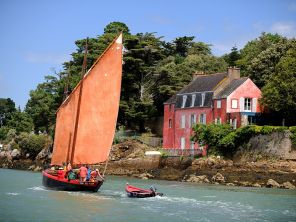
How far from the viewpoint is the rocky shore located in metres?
64.1

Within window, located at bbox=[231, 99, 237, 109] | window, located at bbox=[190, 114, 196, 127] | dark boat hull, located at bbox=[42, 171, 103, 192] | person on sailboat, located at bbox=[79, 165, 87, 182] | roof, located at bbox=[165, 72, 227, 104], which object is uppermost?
roof, located at bbox=[165, 72, 227, 104]

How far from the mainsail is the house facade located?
30.5 metres

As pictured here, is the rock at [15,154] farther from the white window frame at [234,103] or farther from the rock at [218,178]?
the rock at [218,178]

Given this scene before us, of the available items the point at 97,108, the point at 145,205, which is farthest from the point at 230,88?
the point at 145,205

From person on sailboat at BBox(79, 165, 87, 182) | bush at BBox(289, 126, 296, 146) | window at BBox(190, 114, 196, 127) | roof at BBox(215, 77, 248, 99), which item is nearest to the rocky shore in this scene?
bush at BBox(289, 126, 296, 146)

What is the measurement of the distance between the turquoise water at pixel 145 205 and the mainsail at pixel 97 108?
3.66 metres

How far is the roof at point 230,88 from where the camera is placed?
79344 mm

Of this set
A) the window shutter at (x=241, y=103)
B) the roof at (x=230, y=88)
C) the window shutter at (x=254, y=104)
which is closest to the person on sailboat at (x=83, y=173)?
the roof at (x=230, y=88)

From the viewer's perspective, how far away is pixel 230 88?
3155 inches

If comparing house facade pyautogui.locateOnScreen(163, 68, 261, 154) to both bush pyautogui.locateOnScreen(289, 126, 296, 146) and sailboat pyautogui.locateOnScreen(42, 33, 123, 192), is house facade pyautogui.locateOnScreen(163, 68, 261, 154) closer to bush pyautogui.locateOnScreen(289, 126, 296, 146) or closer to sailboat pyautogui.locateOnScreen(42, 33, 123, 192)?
bush pyautogui.locateOnScreen(289, 126, 296, 146)

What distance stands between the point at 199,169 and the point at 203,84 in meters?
16.0

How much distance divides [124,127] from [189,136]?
15.7 meters

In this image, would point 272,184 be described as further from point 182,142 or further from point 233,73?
point 182,142

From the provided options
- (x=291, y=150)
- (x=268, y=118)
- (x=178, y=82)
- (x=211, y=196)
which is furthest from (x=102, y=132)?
(x=178, y=82)
